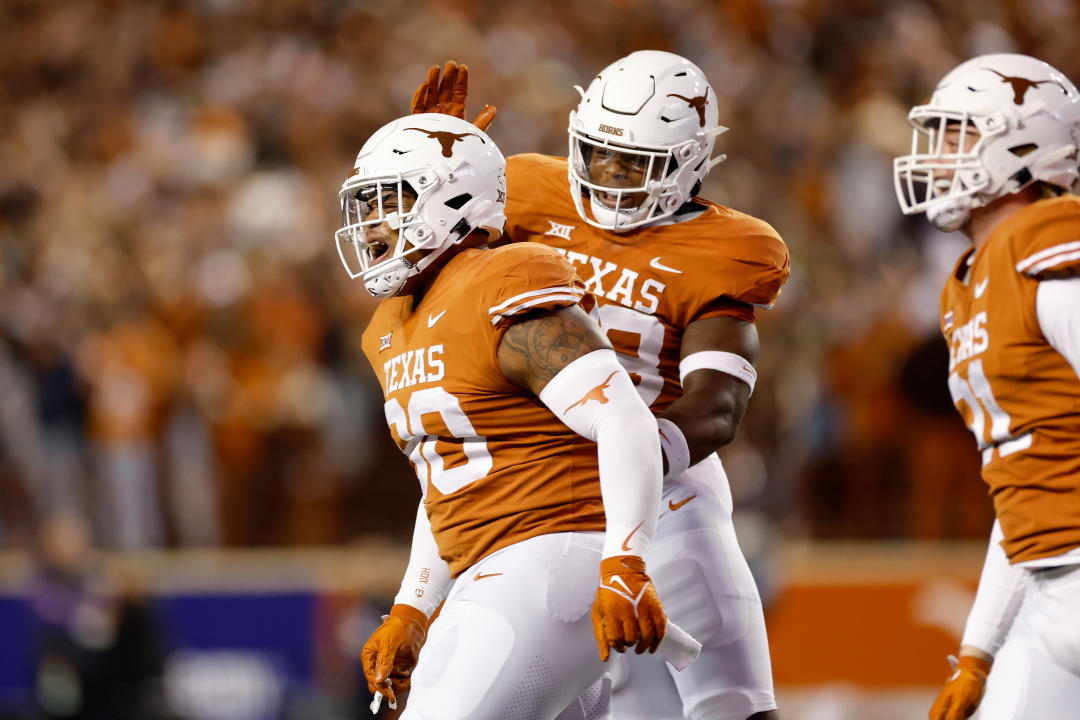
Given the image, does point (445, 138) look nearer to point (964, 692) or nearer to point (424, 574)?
point (424, 574)

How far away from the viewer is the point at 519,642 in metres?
2.89

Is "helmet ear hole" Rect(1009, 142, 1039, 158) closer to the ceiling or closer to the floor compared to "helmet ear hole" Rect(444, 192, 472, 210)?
closer to the ceiling

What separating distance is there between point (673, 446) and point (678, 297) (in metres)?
0.53

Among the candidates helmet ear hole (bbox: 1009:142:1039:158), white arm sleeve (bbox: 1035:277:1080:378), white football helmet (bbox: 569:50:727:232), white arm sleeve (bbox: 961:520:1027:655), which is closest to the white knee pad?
white arm sleeve (bbox: 961:520:1027:655)

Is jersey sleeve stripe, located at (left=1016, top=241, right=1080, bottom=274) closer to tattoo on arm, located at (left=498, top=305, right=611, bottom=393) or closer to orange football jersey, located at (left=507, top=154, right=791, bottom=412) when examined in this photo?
orange football jersey, located at (left=507, top=154, right=791, bottom=412)

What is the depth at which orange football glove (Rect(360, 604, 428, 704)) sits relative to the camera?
3.43m

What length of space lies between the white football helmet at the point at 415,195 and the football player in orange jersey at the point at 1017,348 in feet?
3.75

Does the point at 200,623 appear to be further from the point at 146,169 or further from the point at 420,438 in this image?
the point at 420,438

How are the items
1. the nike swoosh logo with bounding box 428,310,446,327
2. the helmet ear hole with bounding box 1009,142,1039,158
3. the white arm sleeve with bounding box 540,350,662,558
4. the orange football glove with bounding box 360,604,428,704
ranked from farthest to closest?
the helmet ear hole with bounding box 1009,142,1039,158 → the orange football glove with bounding box 360,604,428,704 → the nike swoosh logo with bounding box 428,310,446,327 → the white arm sleeve with bounding box 540,350,662,558

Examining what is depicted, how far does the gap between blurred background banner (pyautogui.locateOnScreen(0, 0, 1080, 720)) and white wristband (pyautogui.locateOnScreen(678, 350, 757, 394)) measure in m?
3.34

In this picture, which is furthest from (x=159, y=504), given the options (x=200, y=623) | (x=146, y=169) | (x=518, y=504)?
(x=518, y=504)

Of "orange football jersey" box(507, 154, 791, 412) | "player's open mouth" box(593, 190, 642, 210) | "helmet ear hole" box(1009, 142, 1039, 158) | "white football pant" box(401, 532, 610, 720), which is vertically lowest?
"white football pant" box(401, 532, 610, 720)

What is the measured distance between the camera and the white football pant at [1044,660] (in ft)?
10.7

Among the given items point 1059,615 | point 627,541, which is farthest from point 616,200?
point 1059,615
